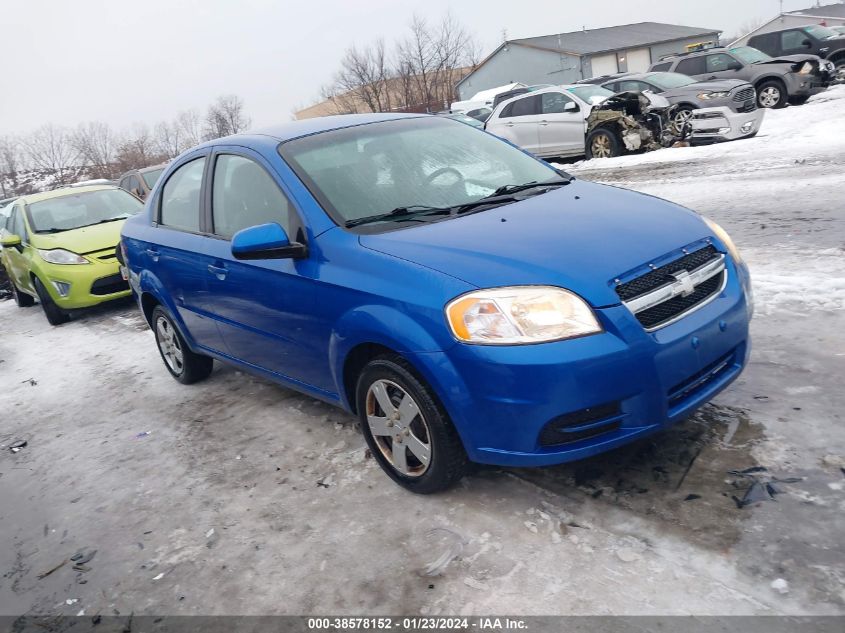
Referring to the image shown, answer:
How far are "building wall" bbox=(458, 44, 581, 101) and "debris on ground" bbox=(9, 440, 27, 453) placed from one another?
53.9 metres

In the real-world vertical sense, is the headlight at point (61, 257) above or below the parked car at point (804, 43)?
below

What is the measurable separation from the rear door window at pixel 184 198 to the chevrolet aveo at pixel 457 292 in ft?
0.60

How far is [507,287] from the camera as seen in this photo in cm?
279

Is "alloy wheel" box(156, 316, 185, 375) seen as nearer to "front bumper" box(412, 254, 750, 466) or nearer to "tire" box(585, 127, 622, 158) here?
"front bumper" box(412, 254, 750, 466)

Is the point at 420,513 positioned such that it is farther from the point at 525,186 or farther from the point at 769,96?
the point at 769,96

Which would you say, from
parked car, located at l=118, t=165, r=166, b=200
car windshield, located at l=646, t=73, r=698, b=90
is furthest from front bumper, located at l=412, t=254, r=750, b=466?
car windshield, located at l=646, t=73, r=698, b=90

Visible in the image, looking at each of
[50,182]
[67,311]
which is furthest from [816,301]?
[50,182]

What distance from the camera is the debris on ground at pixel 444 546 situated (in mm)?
2777

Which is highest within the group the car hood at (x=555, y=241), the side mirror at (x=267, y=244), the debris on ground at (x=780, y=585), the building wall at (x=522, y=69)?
the building wall at (x=522, y=69)

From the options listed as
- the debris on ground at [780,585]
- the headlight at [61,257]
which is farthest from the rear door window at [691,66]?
the debris on ground at [780,585]

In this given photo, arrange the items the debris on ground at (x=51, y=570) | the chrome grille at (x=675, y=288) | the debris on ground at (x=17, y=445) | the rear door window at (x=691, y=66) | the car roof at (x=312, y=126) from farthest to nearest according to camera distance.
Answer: the rear door window at (x=691, y=66), the debris on ground at (x=17, y=445), the car roof at (x=312, y=126), the debris on ground at (x=51, y=570), the chrome grille at (x=675, y=288)

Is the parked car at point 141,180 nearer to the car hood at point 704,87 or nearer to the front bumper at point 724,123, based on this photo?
the car hood at point 704,87

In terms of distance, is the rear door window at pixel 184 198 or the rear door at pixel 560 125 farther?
the rear door at pixel 560 125

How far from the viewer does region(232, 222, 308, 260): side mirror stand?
3.45m
